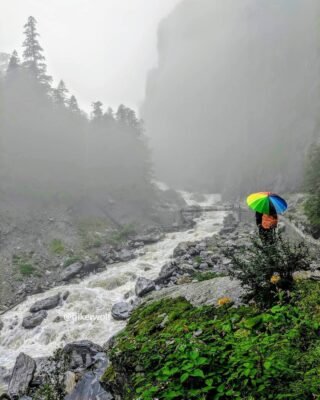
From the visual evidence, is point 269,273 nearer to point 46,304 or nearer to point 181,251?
point 46,304

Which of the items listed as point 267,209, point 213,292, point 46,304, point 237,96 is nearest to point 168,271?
point 46,304

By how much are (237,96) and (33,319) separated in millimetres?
92994

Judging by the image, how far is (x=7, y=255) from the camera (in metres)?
22.7

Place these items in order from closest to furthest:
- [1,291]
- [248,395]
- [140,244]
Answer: [248,395] → [1,291] → [140,244]

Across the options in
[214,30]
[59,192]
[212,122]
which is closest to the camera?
[59,192]

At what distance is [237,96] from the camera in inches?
3696

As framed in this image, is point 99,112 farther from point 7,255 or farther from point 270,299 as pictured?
point 270,299

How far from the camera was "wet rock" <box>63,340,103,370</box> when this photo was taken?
827 cm

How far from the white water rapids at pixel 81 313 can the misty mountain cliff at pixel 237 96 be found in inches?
1598

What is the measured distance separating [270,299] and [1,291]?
18490mm

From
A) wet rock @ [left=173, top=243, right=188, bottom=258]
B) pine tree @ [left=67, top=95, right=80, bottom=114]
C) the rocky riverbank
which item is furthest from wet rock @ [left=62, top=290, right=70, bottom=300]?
pine tree @ [left=67, top=95, right=80, bottom=114]

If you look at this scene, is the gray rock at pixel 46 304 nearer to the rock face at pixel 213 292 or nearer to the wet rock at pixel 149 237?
the rock face at pixel 213 292

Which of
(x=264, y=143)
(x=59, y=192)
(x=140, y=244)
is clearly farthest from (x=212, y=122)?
(x=140, y=244)

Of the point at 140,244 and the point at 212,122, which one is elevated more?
the point at 212,122
